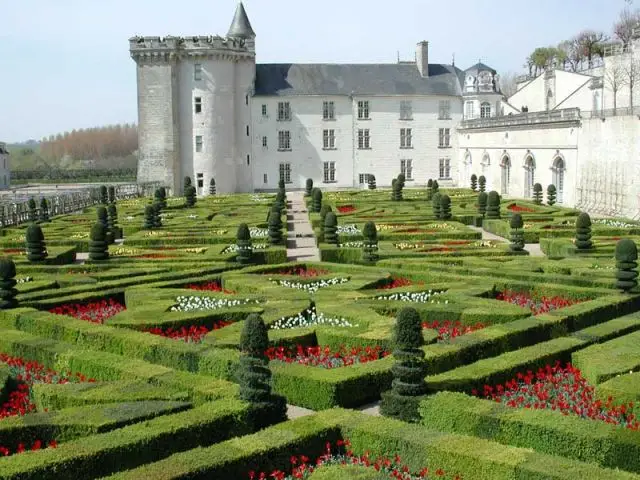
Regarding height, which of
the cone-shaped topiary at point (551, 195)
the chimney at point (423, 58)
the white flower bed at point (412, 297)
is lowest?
the white flower bed at point (412, 297)

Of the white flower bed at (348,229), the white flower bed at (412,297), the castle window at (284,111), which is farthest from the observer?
the castle window at (284,111)

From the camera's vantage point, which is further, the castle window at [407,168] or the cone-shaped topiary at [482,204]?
the castle window at [407,168]

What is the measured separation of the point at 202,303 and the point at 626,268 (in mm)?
8387

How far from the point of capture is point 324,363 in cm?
1193

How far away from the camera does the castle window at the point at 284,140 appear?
56281 millimetres

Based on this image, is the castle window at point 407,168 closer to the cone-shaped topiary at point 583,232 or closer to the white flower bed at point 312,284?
the cone-shaped topiary at point 583,232

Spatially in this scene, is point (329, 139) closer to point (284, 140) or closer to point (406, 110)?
point (284, 140)

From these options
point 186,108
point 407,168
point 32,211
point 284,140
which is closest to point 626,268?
point 32,211

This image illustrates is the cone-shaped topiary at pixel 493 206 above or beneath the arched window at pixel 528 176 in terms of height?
beneath

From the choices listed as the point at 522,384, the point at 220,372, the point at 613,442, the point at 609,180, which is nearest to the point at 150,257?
the point at 220,372

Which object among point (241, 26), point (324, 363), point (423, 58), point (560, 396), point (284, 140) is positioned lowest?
point (560, 396)

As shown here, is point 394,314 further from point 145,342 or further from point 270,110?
point 270,110

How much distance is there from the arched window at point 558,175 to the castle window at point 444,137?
1749cm

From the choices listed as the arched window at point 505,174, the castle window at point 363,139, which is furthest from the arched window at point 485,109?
the arched window at point 505,174
